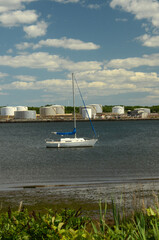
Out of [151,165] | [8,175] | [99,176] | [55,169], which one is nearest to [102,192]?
[99,176]

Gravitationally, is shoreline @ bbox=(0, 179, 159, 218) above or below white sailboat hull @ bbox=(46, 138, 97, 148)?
above

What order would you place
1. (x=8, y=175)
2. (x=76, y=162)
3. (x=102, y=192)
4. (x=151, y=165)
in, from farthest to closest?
(x=76, y=162)
(x=151, y=165)
(x=8, y=175)
(x=102, y=192)

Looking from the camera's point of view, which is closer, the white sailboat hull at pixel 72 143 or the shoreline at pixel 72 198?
the shoreline at pixel 72 198

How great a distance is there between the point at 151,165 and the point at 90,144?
2849 centimetres

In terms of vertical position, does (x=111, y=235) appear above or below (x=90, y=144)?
above

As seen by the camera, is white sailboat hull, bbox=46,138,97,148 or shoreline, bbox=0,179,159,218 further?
white sailboat hull, bbox=46,138,97,148

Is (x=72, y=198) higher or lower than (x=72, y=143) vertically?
higher

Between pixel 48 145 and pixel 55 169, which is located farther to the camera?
pixel 48 145

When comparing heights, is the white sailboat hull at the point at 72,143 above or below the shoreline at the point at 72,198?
below

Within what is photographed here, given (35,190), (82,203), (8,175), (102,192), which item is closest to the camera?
(82,203)

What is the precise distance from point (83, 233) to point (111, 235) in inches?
18.9

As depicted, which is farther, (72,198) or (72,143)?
(72,143)

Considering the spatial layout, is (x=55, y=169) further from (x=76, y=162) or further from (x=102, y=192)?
(x=102, y=192)

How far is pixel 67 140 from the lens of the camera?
73.4 m
